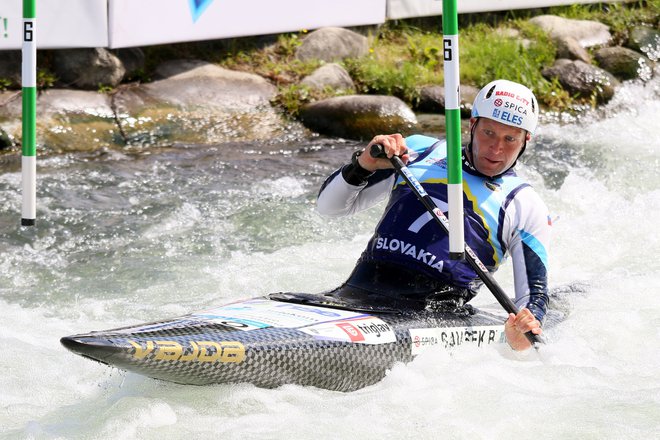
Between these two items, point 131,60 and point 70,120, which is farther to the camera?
point 131,60

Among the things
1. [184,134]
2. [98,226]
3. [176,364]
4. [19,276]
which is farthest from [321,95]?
[176,364]

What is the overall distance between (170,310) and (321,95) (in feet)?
15.7

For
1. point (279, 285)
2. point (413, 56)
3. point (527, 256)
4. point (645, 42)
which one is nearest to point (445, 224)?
point (527, 256)

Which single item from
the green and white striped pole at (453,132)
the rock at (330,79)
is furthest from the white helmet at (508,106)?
the rock at (330,79)

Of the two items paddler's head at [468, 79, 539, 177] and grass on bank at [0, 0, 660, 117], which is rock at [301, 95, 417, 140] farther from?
paddler's head at [468, 79, 539, 177]

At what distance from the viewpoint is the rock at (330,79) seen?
10.4 meters

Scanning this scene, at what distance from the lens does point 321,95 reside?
33.8 feet

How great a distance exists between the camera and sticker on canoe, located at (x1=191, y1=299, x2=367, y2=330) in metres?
4.15

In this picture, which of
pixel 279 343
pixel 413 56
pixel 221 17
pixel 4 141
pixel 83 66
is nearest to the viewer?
pixel 279 343

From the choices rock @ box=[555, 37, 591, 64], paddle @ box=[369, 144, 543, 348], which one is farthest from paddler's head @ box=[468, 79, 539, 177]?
rock @ box=[555, 37, 591, 64]

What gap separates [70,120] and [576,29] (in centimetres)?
608

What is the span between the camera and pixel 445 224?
4.50 meters

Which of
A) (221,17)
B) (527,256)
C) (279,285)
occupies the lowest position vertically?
(279,285)

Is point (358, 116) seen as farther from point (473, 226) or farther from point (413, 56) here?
point (473, 226)
